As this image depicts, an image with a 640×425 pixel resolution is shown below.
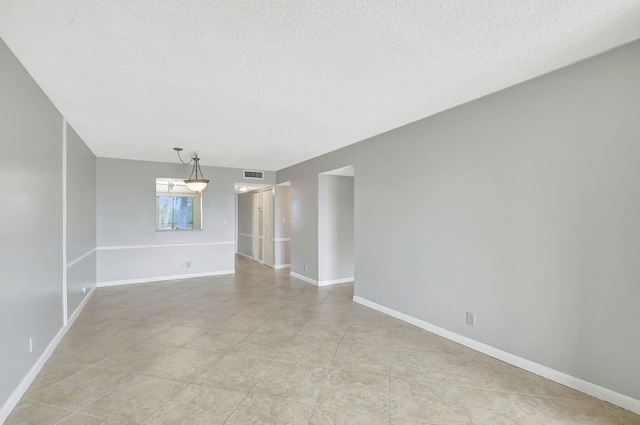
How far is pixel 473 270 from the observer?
299 centimetres

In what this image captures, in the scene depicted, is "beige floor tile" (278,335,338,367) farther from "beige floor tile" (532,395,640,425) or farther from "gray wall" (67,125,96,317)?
"gray wall" (67,125,96,317)

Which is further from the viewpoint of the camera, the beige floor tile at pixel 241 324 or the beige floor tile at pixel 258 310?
the beige floor tile at pixel 258 310

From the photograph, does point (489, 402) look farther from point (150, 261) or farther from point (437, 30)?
point (150, 261)

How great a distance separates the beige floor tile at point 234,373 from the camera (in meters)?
2.39

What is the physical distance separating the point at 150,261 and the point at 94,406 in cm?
448

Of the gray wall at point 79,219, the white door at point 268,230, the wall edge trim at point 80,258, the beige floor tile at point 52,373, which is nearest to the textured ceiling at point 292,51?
the gray wall at point 79,219

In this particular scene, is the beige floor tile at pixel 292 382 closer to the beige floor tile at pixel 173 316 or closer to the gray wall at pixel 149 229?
the beige floor tile at pixel 173 316

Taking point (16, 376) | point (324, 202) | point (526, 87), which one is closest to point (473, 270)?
point (526, 87)

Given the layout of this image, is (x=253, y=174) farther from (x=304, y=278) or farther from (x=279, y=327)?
(x=279, y=327)

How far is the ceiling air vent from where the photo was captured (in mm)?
6992

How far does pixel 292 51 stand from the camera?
6.82 ft

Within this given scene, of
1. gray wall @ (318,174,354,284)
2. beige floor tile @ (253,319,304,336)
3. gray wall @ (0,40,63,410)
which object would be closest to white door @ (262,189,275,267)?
gray wall @ (318,174,354,284)

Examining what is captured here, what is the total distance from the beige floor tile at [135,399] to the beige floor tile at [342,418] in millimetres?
1104

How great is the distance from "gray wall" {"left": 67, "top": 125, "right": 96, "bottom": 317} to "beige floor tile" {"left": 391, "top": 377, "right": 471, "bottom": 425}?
3813 mm
